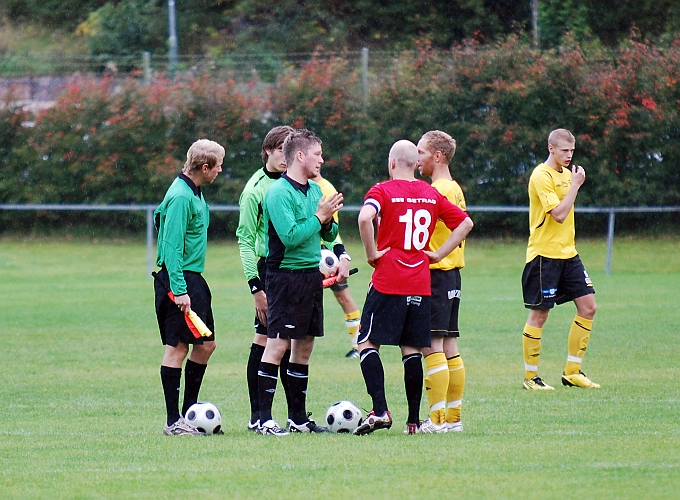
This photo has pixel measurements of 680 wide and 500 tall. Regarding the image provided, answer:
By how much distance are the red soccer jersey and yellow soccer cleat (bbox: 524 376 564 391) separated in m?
2.66

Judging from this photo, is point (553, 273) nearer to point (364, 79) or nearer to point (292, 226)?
point (292, 226)

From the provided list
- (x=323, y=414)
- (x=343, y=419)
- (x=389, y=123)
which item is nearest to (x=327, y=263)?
(x=323, y=414)

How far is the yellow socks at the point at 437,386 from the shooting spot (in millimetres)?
6980

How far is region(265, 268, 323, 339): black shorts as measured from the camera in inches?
268

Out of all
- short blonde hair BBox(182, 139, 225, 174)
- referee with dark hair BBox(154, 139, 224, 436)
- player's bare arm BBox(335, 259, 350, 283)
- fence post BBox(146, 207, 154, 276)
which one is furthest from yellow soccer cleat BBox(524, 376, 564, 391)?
fence post BBox(146, 207, 154, 276)

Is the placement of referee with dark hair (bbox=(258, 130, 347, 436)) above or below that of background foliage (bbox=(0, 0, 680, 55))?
below

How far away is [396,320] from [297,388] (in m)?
0.82

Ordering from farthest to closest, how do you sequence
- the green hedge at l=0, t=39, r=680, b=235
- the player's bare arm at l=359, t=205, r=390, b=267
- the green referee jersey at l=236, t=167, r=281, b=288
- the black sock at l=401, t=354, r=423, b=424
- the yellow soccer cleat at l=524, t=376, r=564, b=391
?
the green hedge at l=0, t=39, r=680, b=235, the yellow soccer cleat at l=524, t=376, r=564, b=391, the green referee jersey at l=236, t=167, r=281, b=288, the black sock at l=401, t=354, r=423, b=424, the player's bare arm at l=359, t=205, r=390, b=267

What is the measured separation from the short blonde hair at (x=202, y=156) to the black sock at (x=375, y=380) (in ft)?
5.29

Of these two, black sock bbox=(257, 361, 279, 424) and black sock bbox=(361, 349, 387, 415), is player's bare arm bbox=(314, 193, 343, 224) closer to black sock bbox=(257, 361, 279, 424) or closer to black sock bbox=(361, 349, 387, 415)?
black sock bbox=(361, 349, 387, 415)

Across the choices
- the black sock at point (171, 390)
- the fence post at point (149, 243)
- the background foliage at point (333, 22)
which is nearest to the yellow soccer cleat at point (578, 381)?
the black sock at point (171, 390)

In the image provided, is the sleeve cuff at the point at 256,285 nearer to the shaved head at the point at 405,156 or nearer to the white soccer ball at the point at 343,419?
the white soccer ball at the point at 343,419

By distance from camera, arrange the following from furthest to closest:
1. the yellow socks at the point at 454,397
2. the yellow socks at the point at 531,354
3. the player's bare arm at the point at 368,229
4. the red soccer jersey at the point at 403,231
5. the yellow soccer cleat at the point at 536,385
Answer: the yellow socks at the point at 531,354
the yellow soccer cleat at the point at 536,385
the yellow socks at the point at 454,397
the red soccer jersey at the point at 403,231
the player's bare arm at the point at 368,229

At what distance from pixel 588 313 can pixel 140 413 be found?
4.00 m
